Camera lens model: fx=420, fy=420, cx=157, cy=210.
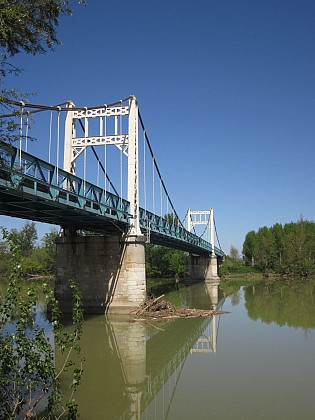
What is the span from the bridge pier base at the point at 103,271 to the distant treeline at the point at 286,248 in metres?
59.2

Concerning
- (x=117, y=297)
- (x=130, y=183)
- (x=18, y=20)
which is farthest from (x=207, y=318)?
(x=18, y=20)

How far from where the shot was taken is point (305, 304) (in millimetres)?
29141

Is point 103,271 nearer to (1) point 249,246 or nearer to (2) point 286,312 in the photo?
(2) point 286,312

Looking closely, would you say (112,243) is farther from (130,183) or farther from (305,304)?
(305,304)

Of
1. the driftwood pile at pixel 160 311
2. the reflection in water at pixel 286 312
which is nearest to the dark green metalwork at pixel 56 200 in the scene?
the driftwood pile at pixel 160 311

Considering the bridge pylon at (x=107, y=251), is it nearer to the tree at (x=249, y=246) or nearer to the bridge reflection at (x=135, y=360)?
the bridge reflection at (x=135, y=360)

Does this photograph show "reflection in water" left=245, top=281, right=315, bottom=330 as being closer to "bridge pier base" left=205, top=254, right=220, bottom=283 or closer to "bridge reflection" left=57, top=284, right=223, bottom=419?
"bridge reflection" left=57, top=284, right=223, bottom=419

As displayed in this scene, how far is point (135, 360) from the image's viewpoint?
13078 millimetres

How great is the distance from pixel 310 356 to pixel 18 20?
12550mm

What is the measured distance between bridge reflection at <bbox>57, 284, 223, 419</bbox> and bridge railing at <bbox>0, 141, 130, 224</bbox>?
5.28 m

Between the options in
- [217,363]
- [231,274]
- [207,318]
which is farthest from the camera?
[231,274]

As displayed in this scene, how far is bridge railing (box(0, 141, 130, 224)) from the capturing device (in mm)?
12422

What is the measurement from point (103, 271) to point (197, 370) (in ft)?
40.0

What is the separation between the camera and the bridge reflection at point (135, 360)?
888cm
